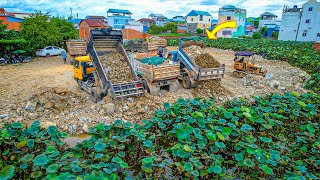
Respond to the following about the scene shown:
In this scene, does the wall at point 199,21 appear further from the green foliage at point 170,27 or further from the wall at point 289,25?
the wall at point 289,25

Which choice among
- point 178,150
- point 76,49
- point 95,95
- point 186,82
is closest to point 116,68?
point 95,95

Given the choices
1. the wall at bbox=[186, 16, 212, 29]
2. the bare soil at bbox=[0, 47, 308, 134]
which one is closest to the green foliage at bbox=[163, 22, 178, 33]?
the wall at bbox=[186, 16, 212, 29]

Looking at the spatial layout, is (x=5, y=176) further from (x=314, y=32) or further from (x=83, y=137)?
(x=314, y=32)

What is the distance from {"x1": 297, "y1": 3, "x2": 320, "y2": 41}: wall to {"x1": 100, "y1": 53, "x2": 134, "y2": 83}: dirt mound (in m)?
35.8

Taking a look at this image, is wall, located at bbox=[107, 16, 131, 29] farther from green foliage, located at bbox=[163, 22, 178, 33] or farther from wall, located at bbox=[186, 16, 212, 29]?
wall, located at bbox=[186, 16, 212, 29]

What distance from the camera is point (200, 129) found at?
5648 mm

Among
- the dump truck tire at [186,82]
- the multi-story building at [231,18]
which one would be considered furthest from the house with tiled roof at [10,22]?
the multi-story building at [231,18]

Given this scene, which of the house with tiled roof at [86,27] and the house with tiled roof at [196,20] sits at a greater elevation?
the house with tiled roof at [196,20]

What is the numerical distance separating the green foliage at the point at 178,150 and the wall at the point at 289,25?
1386 inches

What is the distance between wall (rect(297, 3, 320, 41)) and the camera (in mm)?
32594

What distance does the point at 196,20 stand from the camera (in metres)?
51.1

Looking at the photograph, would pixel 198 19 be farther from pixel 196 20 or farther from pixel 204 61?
pixel 204 61

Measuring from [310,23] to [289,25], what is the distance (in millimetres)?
3144

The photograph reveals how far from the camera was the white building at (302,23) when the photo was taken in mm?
32819
